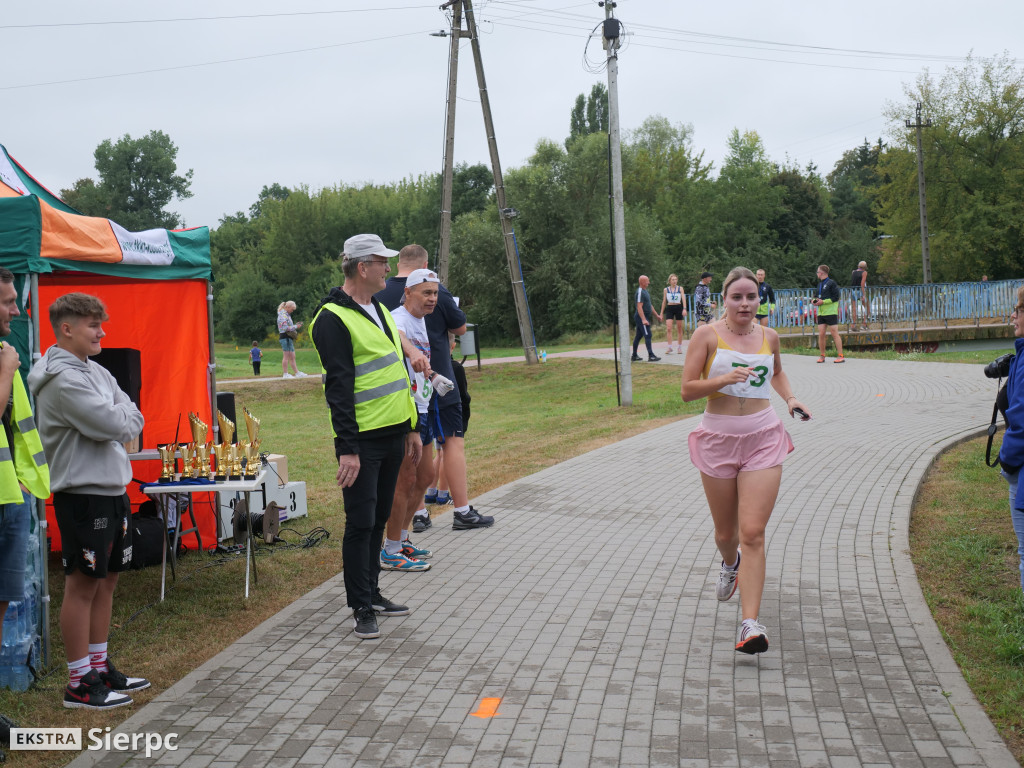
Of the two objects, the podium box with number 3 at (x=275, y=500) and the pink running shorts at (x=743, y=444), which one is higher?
the pink running shorts at (x=743, y=444)

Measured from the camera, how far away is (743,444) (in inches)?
189

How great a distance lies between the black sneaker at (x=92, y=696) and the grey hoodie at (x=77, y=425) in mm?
866

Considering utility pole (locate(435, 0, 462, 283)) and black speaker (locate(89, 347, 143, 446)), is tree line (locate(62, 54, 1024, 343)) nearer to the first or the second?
utility pole (locate(435, 0, 462, 283))

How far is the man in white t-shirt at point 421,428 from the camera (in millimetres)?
6336

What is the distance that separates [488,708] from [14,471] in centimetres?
234

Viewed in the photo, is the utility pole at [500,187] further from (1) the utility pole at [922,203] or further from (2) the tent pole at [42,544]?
(1) the utility pole at [922,203]

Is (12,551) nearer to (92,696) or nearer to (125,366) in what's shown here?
(92,696)

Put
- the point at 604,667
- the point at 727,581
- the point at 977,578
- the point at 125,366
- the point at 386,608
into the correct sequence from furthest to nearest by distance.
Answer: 1. the point at 125,366
2. the point at 977,578
3. the point at 386,608
4. the point at 727,581
5. the point at 604,667

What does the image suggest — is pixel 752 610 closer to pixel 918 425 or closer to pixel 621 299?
pixel 918 425

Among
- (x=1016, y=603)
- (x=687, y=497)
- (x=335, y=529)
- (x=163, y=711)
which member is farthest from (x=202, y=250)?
(x=1016, y=603)

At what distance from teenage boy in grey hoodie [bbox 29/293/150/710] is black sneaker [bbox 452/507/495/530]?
11.8 feet

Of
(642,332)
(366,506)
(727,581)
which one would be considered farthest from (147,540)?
(642,332)

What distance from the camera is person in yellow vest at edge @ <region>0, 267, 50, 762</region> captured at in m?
4.07

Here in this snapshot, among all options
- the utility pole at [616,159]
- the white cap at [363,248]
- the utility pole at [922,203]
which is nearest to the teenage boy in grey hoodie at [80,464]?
the white cap at [363,248]
